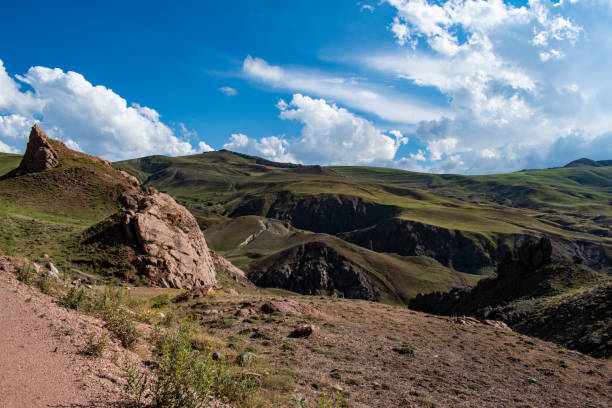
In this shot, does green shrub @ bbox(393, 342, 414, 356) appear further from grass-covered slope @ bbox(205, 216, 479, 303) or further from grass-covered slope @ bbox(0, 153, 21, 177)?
grass-covered slope @ bbox(0, 153, 21, 177)

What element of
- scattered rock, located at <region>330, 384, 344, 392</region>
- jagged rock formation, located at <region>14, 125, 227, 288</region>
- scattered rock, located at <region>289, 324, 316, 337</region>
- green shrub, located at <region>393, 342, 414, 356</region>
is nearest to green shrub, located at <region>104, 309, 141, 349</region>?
scattered rock, located at <region>330, 384, 344, 392</region>

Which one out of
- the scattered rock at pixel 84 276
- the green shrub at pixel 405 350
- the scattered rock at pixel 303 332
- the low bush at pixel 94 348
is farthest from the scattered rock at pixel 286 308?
the scattered rock at pixel 84 276

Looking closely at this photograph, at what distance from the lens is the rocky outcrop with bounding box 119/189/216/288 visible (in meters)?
24.2

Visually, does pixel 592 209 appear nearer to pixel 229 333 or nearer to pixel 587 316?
pixel 587 316

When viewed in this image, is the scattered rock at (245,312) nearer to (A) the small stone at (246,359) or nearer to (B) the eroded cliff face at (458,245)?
(A) the small stone at (246,359)

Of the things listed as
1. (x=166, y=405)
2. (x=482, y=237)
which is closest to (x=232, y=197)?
(x=482, y=237)

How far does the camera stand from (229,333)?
1282 cm

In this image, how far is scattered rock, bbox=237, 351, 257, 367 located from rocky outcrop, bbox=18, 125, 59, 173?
4441 centimetres

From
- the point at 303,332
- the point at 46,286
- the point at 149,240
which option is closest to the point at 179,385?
the point at 46,286

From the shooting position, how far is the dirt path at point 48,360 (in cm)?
488

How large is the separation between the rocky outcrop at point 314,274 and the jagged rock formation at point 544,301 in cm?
2408

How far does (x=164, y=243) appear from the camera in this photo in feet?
85.4

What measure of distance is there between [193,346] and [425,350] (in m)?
9.17

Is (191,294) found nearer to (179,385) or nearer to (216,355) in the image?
(216,355)
